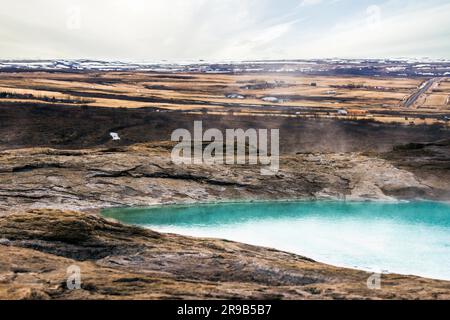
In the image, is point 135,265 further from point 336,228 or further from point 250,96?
point 250,96

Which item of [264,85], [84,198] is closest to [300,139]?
[84,198]

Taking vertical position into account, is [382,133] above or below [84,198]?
above

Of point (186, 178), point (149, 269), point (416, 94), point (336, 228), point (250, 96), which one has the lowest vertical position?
point (336, 228)

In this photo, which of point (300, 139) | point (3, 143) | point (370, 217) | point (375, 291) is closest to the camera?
point (375, 291)

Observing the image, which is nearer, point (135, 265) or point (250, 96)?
point (135, 265)

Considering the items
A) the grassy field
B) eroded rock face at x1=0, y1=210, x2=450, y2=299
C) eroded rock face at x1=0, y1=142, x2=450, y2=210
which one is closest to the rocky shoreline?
eroded rock face at x1=0, y1=210, x2=450, y2=299

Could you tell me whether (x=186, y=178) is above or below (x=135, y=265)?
above

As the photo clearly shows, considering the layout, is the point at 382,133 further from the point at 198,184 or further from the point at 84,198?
the point at 84,198

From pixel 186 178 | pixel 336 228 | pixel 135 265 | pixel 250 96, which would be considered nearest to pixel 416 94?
pixel 250 96
